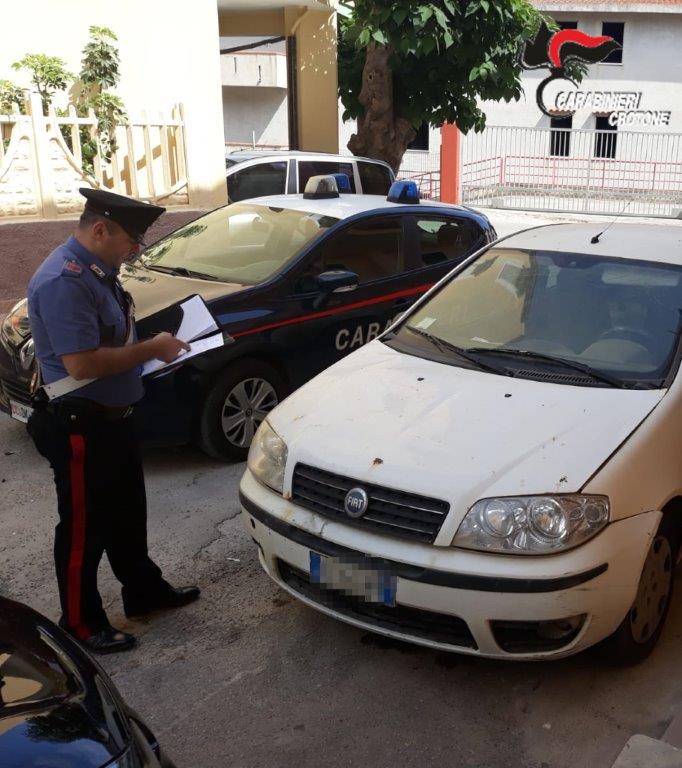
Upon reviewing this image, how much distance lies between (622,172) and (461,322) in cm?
1882

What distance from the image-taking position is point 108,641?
3.39 metres

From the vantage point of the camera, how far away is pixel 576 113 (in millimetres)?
27953

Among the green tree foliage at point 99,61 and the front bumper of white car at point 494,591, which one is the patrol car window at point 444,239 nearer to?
the front bumper of white car at point 494,591

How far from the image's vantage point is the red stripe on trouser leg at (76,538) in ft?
10.5

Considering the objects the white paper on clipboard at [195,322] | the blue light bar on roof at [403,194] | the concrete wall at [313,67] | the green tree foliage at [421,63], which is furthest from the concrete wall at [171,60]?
the white paper on clipboard at [195,322]

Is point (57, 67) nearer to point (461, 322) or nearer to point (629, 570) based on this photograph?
point (461, 322)

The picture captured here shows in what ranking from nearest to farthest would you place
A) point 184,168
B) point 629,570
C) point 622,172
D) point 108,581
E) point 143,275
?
point 629,570, point 108,581, point 143,275, point 184,168, point 622,172

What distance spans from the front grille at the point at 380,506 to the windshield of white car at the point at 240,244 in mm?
2492

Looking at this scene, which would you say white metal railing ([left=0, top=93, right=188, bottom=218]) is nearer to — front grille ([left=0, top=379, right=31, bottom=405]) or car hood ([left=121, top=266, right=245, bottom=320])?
car hood ([left=121, top=266, right=245, bottom=320])

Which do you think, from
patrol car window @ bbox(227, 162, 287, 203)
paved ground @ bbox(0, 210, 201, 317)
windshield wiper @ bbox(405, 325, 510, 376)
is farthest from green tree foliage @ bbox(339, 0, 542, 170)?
windshield wiper @ bbox(405, 325, 510, 376)

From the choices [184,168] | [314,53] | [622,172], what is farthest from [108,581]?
[622,172]

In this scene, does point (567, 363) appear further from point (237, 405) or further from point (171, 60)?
point (171, 60)

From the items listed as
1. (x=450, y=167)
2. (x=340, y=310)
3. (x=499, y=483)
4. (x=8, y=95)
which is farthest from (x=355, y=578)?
(x=450, y=167)

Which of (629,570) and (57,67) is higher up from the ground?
(57,67)
